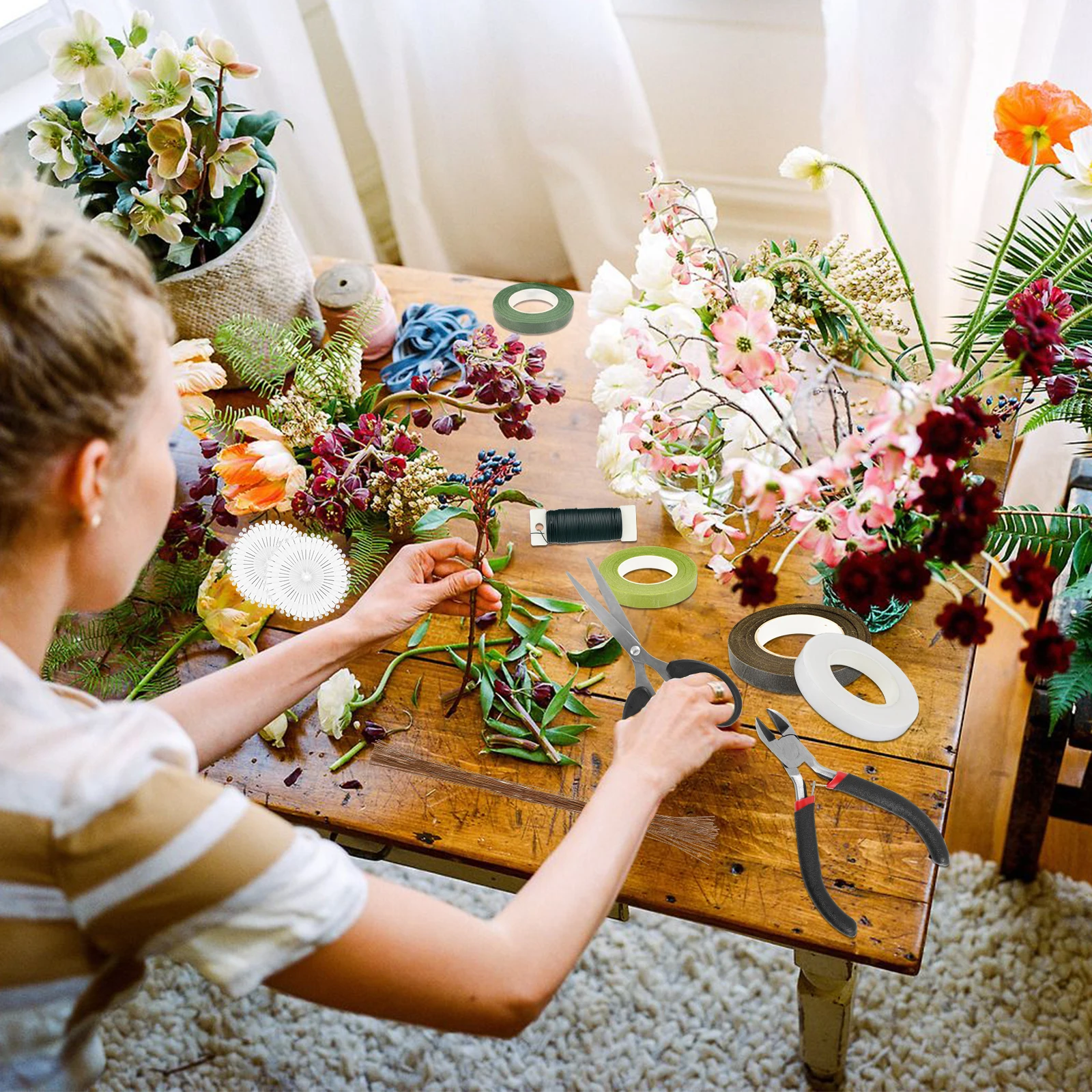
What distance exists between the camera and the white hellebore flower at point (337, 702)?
1.16m

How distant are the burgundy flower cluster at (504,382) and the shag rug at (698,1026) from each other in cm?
81

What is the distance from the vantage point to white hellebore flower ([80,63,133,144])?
1331 mm

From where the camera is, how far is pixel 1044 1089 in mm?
1411

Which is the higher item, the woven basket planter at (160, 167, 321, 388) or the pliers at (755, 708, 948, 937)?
the woven basket planter at (160, 167, 321, 388)

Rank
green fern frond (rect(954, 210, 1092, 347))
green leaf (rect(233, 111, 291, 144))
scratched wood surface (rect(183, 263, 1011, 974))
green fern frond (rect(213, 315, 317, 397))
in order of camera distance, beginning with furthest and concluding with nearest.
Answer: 1. green leaf (rect(233, 111, 291, 144))
2. green fern frond (rect(213, 315, 317, 397))
3. green fern frond (rect(954, 210, 1092, 347))
4. scratched wood surface (rect(183, 263, 1011, 974))

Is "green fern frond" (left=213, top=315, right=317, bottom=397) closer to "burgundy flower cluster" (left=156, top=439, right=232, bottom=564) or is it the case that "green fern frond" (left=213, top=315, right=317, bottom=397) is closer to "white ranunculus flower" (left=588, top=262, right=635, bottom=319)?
"burgundy flower cluster" (left=156, top=439, right=232, bottom=564)

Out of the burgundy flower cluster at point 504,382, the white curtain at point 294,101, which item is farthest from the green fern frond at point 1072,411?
the white curtain at point 294,101

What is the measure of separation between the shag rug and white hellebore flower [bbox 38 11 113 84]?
1.28m

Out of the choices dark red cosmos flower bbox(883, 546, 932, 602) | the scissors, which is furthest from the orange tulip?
dark red cosmos flower bbox(883, 546, 932, 602)

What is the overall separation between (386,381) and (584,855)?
0.86 meters

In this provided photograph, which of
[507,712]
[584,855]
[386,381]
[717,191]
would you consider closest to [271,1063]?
[507,712]

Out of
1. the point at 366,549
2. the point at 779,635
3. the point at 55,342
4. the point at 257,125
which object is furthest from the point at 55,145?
the point at 779,635

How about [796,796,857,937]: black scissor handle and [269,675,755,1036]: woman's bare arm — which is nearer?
[269,675,755,1036]: woman's bare arm

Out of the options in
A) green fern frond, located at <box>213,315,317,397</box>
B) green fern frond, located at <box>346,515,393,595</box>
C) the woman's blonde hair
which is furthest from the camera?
green fern frond, located at <box>213,315,317,397</box>
